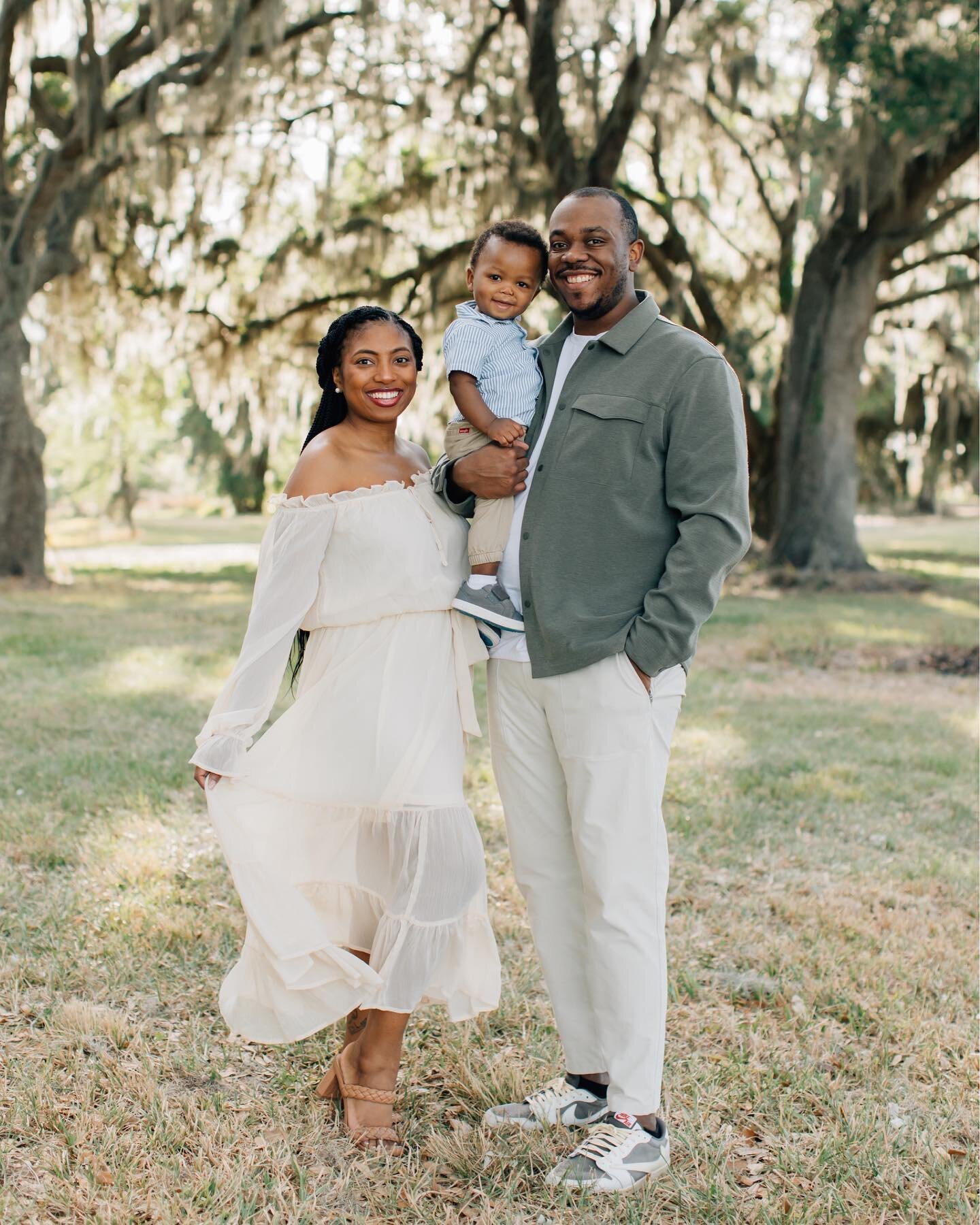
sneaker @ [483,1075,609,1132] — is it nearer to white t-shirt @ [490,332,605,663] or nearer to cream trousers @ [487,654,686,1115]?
cream trousers @ [487,654,686,1115]

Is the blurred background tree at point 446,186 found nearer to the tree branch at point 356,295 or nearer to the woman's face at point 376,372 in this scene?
the tree branch at point 356,295

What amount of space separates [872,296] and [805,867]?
36.3 ft

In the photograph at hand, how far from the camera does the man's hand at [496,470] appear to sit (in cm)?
257

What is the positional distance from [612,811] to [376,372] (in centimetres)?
115

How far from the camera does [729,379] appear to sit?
7.98 ft

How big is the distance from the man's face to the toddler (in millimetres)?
152

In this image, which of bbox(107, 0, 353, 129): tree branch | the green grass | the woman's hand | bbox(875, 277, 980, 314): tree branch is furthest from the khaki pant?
bbox(875, 277, 980, 314): tree branch

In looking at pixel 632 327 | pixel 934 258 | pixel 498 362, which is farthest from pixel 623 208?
pixel 934 258

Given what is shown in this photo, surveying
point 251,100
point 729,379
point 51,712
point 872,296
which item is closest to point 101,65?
point 251,100

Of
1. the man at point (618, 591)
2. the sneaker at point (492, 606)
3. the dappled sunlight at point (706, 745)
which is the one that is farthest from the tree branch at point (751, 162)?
the sneaker at point (492, 606)

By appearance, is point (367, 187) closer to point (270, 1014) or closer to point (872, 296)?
point (872, 296)

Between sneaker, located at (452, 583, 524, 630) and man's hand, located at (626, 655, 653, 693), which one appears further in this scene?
sneaker, located at (452, 583, 524, 630)

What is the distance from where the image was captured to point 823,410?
13883 millimetres

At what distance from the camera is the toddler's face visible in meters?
2.74
